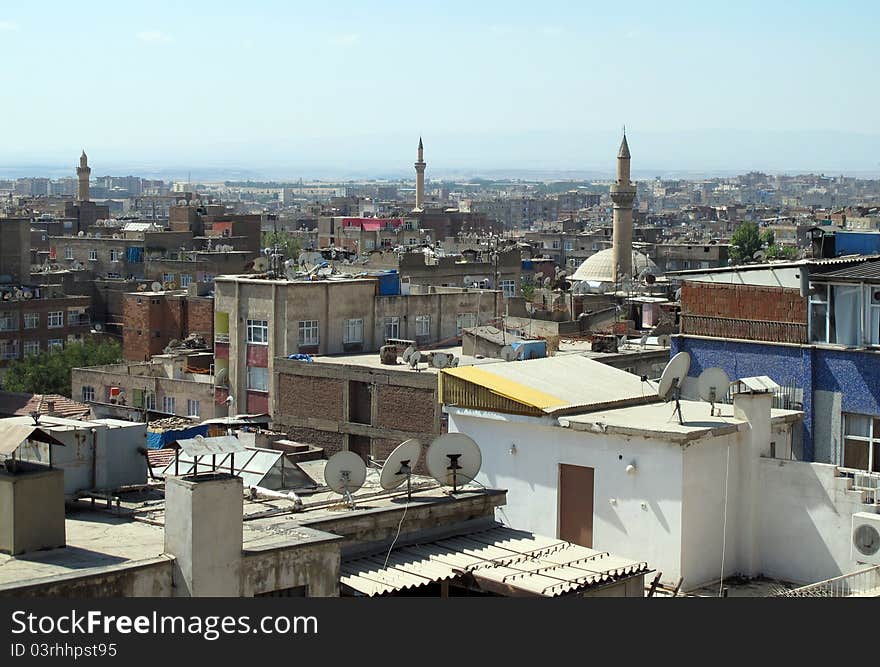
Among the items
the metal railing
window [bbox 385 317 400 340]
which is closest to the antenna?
the metal railing

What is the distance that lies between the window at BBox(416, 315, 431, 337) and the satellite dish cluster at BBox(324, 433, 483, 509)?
765 inches

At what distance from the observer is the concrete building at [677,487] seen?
17.2 metres

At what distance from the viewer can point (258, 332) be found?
31.6m

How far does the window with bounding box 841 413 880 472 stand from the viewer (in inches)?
755

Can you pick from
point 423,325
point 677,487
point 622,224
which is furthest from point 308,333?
point 622,224

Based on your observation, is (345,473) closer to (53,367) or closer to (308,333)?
(308,333)

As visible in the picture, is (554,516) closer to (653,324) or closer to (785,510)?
(785,510)

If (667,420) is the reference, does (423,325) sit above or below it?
below

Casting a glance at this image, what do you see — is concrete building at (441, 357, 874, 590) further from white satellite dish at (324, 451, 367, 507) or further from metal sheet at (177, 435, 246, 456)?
metal sheet at (177, 435, 246, 456)

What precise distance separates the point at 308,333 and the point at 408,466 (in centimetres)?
1741

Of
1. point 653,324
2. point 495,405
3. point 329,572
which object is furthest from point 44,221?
point 329,572

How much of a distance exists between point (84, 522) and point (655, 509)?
732cm

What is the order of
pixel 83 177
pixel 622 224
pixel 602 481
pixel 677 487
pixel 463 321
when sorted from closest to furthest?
pixel 677 487 → pixel 602 481 → pixel 463 321 → pixel 622 224 → pixel 83 177

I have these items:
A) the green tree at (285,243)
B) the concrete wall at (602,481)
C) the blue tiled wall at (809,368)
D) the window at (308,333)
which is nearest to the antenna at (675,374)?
the concrete wall at (602,481)
